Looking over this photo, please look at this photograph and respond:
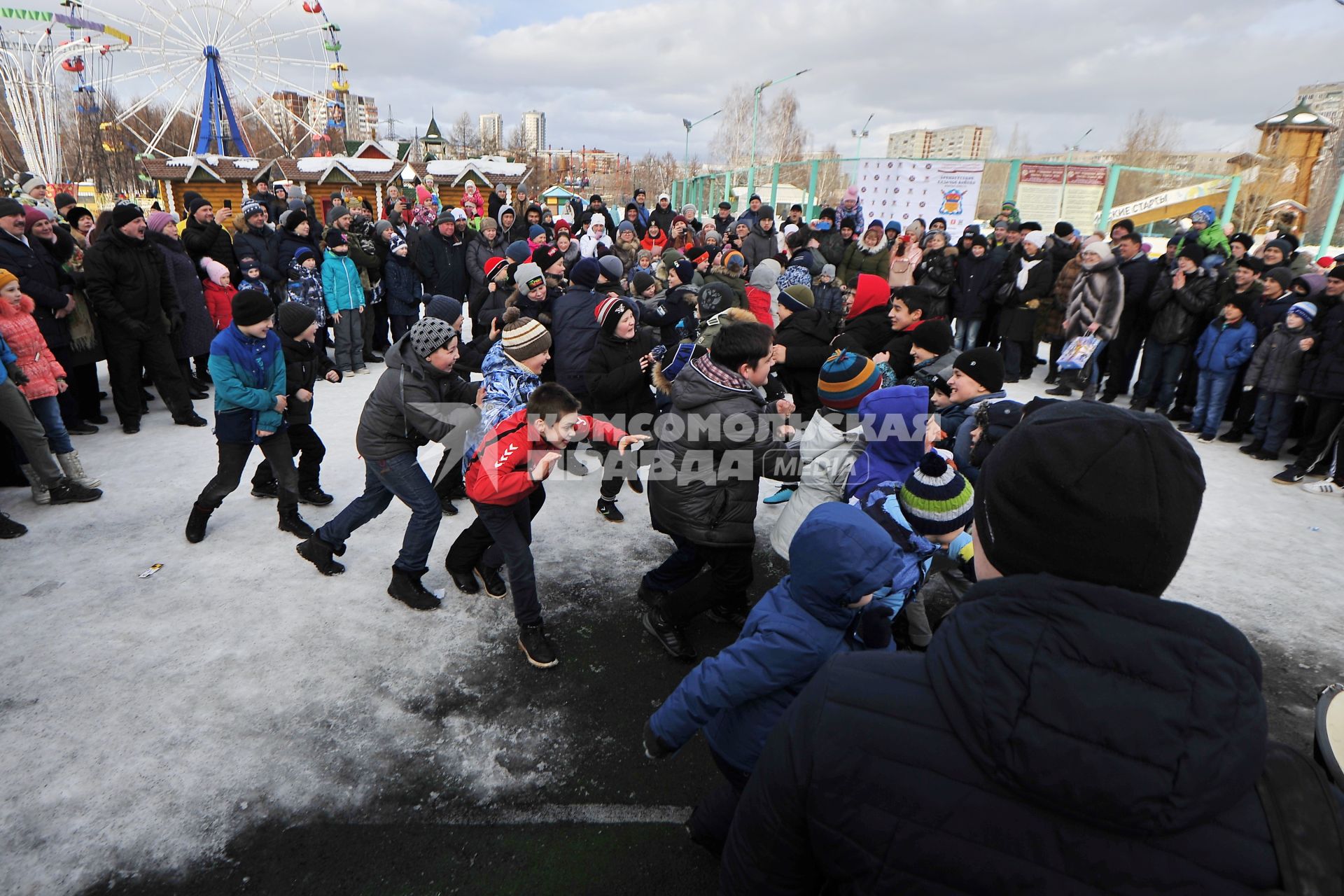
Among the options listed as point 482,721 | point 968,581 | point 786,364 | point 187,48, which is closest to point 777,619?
point 482,721

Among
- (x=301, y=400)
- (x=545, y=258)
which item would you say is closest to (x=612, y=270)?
(x=545, y=258)

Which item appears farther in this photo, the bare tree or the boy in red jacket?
the bare tree

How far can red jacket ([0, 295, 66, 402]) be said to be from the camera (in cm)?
501

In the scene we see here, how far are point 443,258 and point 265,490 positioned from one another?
17.6 ft

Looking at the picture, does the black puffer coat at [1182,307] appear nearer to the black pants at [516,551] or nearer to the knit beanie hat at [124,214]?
the black pants at [516,551]

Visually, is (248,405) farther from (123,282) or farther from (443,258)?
(443,258)

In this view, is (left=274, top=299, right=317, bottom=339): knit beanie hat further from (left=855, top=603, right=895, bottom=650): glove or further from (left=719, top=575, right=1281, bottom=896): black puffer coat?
(left=719, top=575, right=1281, bottom=896): black puffer coat

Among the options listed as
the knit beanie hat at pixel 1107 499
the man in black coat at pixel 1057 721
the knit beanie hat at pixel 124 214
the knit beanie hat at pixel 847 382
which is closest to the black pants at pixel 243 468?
the knit beanie hat at pixel 124 214

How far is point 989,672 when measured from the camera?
2.99 feet

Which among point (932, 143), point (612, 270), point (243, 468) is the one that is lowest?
point (243, 468)

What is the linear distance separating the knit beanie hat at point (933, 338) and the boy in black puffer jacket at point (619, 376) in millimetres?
1885

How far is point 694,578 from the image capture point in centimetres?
398

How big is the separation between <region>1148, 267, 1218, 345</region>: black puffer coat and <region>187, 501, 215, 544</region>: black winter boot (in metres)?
9.49

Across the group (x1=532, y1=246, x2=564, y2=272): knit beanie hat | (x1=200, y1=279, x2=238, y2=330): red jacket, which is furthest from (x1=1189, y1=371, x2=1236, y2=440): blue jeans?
(x1=200, y1=279, x2=238, y2=330): red jacket
